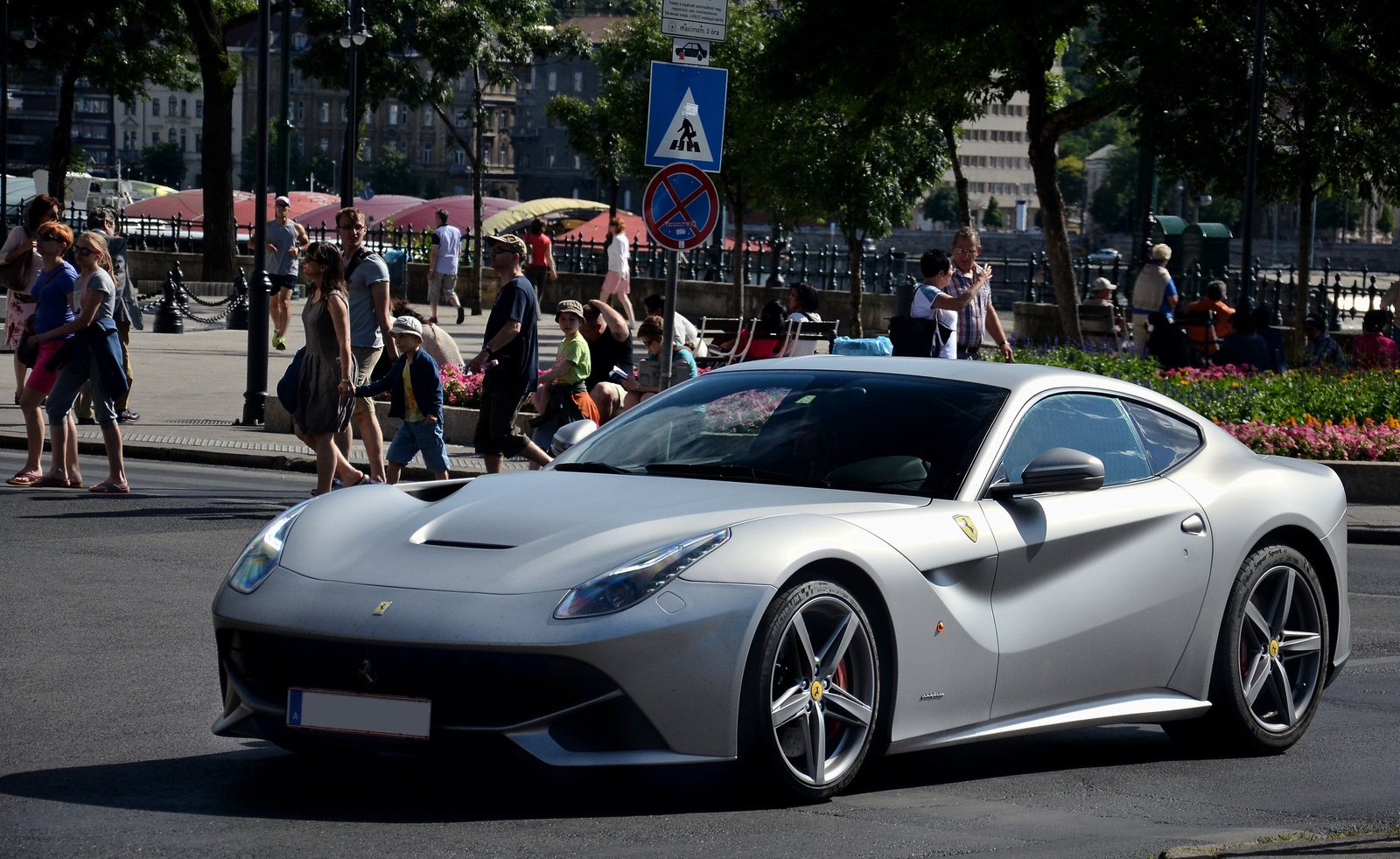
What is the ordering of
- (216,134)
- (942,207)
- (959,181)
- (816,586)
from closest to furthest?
(816,586)
(959,181)
(216,134)
(942,207)

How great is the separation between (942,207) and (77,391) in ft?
595

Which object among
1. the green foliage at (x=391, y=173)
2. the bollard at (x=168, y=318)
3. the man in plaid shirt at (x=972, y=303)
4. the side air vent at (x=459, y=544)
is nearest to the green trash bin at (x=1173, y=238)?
the bollard at (x=168, y=318)

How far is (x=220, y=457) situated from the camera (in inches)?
601

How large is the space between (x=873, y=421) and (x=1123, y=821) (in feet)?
4.68

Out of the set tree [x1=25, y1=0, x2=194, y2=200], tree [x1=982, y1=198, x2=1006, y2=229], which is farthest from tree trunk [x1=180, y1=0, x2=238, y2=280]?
tree [x1=982, y1=198, x2=1006, y2=229]

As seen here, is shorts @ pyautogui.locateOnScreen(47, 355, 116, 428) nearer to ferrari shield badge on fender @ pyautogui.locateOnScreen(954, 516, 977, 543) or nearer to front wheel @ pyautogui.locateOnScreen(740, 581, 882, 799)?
ferrari shield badge on fender @ pyautogui.locateOnScreen(954, 516, 977, 543)

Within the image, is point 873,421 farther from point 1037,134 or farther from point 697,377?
point 1037,134

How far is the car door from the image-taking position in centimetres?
563

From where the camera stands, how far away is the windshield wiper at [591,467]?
19.3 feet

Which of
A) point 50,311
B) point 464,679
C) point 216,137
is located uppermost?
point 216,137

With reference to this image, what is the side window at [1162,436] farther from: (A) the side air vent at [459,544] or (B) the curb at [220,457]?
(B) the curb at [220,457]

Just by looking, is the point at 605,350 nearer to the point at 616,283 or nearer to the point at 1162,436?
the point at 1162,436

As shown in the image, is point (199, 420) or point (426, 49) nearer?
point (199, 420)

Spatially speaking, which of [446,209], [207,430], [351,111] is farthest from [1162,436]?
[446,209]
